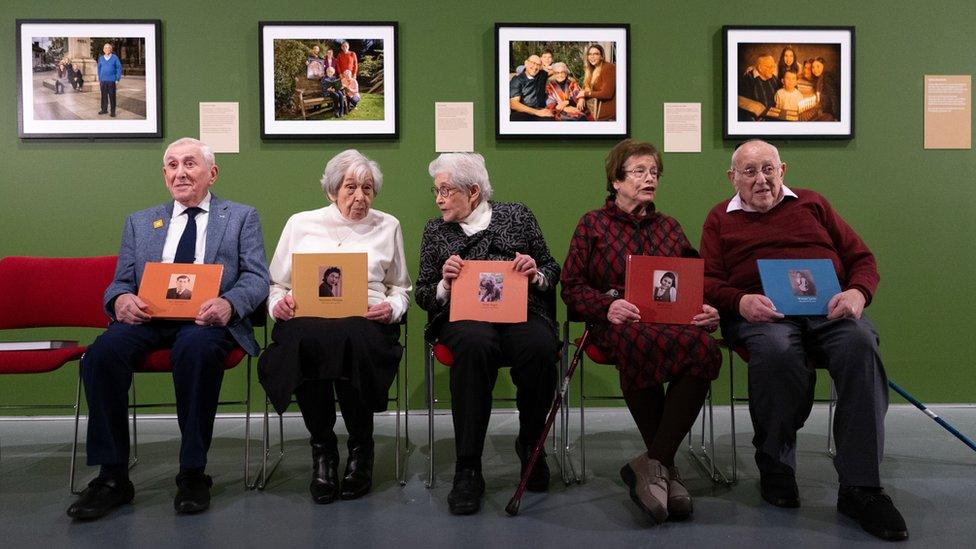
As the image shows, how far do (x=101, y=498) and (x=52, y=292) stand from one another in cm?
119

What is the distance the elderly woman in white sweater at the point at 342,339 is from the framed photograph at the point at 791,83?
2.17 m

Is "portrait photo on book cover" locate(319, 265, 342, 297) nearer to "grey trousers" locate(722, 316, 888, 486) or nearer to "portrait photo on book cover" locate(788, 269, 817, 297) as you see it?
"grey trousers" locate(722, 316, 888, 486)

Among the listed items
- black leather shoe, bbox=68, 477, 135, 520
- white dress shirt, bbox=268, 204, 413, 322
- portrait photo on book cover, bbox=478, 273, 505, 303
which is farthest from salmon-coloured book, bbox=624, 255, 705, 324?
black leather shoe, bbox=68, 477, 135, 520

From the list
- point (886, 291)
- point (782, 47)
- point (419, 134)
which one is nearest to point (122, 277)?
point (419, 134)

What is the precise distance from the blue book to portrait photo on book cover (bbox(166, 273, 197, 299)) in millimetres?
2210

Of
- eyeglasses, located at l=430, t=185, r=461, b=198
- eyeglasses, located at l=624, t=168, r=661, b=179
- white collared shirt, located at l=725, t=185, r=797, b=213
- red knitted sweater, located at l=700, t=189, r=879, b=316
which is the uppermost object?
eyeglasses, located at l=624, t=168, r=661, b=179

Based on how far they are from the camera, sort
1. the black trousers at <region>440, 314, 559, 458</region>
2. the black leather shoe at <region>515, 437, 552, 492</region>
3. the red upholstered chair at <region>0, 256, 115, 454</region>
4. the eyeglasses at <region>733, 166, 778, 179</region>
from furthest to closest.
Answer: the red upholstered chair at <region>0, 256, 115, 454</region> < the eyeglasses at <region>733, 166, 778, 179</region> < the black leather shoe at <region>515, 437, 552, 492</region> < the black trousers at <region>440, 314, 559, 458</region>

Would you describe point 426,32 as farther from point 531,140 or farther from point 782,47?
point 782,47

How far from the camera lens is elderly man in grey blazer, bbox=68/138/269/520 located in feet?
8.25

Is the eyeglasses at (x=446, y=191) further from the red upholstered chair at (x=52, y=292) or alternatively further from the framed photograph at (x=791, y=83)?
the framed photograph at (x=791, y=83)

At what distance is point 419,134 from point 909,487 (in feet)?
9.39

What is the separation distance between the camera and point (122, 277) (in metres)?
2.89

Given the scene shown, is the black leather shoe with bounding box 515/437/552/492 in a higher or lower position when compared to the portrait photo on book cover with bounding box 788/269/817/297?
lower

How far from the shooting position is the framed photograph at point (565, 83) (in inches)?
154
